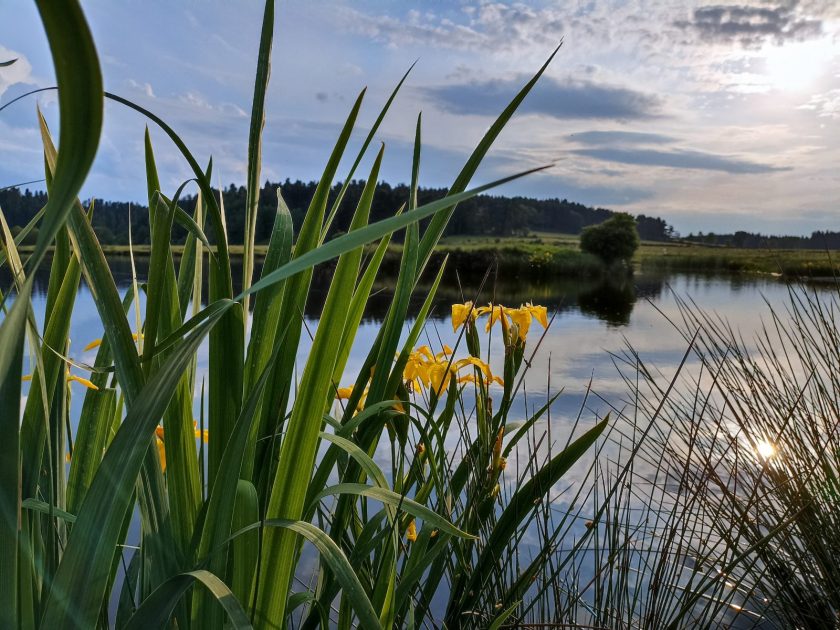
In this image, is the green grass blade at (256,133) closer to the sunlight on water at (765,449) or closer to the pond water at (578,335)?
the pond water at (578,335)

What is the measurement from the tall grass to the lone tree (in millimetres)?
22242

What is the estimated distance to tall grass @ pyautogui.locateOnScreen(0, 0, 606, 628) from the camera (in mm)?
419

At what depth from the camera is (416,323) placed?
2.79 ft

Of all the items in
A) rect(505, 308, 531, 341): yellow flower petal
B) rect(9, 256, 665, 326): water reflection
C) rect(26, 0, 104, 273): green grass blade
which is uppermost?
rect(26, 0, 104, 273): green grass blade

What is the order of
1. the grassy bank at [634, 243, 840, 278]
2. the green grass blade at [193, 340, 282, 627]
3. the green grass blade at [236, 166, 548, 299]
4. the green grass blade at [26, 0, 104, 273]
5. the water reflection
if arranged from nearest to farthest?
the green grass blade at [26, 0, 104, 273]
the green grass blade at [236, 166, 548, 299]
the green grass blade at [193, 340, 282, 627]
the water reflection
the grassy bank at [634, 243, 840, 278]

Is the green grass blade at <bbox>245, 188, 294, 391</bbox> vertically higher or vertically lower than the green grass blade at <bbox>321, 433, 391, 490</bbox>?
higher

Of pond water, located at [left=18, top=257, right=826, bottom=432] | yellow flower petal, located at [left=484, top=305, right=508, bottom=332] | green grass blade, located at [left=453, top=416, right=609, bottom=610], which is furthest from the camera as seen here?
pond water, located at [left=18, top=257, right=826, bottom=432]

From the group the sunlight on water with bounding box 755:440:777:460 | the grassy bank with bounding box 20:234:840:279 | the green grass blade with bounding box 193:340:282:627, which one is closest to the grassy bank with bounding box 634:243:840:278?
the grassy bank with bounding box 20:234:840:279

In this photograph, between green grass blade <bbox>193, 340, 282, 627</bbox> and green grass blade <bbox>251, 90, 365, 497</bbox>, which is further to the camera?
green grass blade <bbox>251, 90, 365, 497</bbox>

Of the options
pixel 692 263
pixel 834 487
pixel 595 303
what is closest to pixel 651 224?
pixel 692 263

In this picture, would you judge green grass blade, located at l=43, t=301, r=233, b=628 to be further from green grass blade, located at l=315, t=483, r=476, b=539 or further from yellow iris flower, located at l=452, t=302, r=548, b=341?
yellow iris flower, located at l=452, t=302, r=548, b=341

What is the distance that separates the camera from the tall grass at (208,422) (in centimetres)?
42

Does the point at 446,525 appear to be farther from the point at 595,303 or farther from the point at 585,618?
the point at 595,303

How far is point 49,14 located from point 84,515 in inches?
13.2
